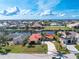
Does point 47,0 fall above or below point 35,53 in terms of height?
above

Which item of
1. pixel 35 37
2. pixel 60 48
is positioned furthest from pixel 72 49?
pixel 35 37

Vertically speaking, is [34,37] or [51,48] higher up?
[34,37]

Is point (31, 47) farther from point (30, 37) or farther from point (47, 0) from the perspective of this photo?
point (47, 0)

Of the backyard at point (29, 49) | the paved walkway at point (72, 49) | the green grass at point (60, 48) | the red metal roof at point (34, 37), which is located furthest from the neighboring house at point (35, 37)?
the paved walkway at point (72, 49)

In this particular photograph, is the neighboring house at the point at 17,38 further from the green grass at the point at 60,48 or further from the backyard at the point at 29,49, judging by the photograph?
the green grass at the point at 60,48

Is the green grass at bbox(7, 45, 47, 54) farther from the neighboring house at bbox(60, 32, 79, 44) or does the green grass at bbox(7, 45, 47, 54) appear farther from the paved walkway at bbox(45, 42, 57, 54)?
the neighboring house at bbox(60, 32, 79, 44)

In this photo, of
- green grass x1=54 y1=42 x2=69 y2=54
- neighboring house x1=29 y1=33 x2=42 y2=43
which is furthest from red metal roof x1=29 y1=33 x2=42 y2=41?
green grass x1=54 y1=42 x2=69 y2=54

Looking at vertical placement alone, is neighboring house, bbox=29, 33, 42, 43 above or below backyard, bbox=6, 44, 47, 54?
above

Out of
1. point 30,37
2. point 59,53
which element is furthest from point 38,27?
point 59,53

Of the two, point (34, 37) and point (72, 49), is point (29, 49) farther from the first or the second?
point (72, 49)

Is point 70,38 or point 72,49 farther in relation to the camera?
point 70,38

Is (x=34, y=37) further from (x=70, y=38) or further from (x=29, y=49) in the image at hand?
(x=70, y=38)
